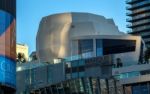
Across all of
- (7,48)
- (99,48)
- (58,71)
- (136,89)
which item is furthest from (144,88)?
(7,48)

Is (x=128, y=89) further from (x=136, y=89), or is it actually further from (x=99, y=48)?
(x=99, y=48)

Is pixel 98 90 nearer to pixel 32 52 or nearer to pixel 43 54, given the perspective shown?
pixel 43 54

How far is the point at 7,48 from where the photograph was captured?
83.3 m

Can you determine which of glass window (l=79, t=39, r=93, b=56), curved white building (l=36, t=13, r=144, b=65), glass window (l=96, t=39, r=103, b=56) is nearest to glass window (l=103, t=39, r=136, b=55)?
glass window (l=96, t=39, r=103, b=56)

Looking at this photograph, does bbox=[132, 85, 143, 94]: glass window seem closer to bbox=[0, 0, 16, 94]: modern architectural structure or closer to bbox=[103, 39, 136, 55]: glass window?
bbox=[103, 39, 136, 55]: glass window

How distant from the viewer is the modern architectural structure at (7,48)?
270 feet

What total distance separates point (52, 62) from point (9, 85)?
6193 cm

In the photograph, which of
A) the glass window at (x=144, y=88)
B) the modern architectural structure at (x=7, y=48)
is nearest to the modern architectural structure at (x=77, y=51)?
the glass window at (x=144, y=88)

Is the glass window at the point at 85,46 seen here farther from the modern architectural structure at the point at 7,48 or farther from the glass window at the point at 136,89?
the modern architectural structure at the point at 7,48

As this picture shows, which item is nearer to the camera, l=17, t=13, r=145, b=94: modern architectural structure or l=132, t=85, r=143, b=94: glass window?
l=132, t=85, r=143, b=94: glass window

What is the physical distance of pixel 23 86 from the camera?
135 meters

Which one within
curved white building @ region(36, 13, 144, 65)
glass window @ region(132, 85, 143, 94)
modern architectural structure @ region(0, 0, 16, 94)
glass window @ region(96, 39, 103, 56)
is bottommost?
glass window @ region(132, 85, 143, 94)

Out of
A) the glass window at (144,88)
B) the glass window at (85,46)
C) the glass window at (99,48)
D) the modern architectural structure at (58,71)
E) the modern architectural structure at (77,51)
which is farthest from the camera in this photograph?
the glass window at (85,46)

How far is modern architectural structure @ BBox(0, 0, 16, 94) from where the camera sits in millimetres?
82375
